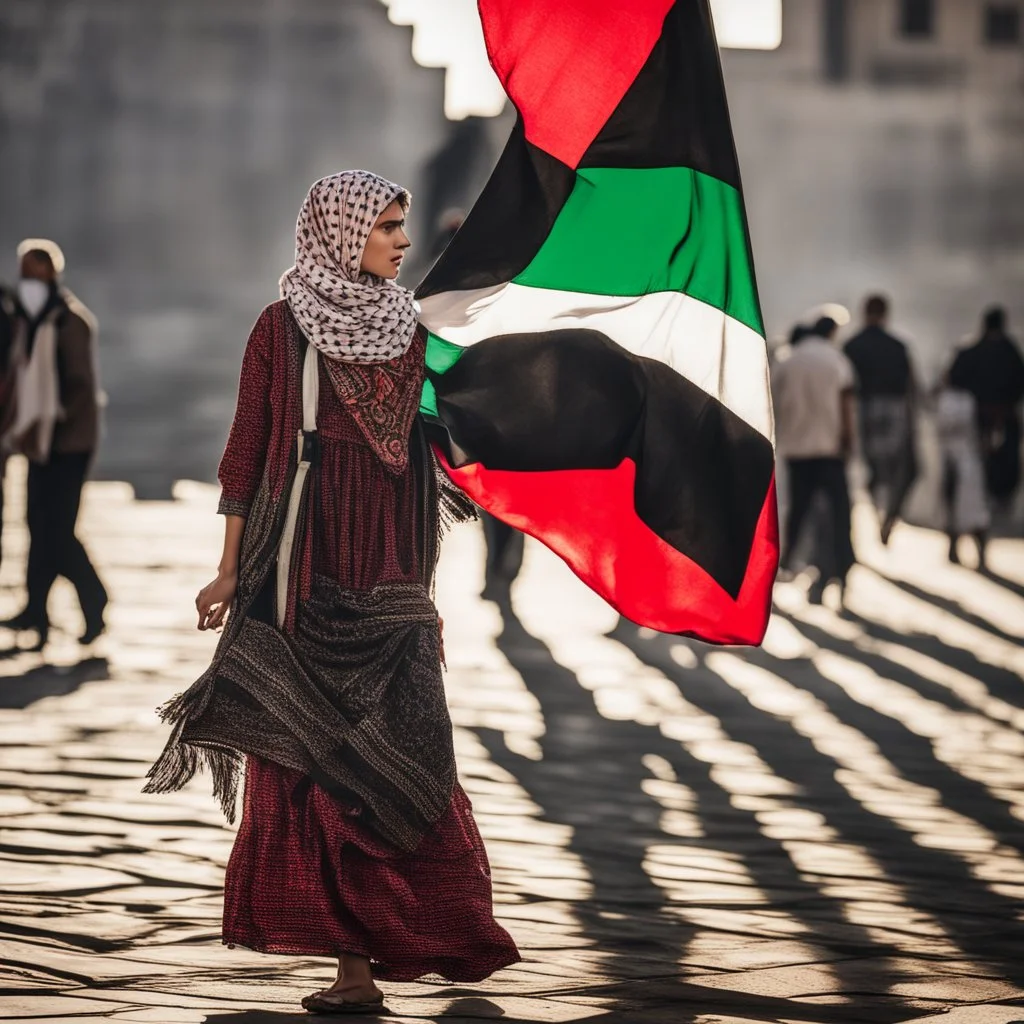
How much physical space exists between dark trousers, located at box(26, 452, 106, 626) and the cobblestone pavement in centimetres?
25

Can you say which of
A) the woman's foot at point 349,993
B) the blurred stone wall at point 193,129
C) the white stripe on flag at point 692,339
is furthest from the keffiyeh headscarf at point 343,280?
the blurred stone wall at point 193,129

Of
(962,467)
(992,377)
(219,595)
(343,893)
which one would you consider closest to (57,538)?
(219,595)

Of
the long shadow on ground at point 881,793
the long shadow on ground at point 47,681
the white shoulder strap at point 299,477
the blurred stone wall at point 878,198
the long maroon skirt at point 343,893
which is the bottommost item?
the long shadow on ground at point 881,793

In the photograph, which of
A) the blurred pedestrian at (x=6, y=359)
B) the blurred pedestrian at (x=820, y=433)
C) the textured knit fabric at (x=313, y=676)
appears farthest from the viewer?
the blurred pedestrian at (x=820, y=433)

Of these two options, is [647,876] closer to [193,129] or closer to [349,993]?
[349,993]

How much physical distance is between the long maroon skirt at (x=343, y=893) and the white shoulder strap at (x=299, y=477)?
38 centimetres

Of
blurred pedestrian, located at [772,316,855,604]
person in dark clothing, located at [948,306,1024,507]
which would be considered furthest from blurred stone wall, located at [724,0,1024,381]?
blurred pedestrian, located at [772,316,855,604]

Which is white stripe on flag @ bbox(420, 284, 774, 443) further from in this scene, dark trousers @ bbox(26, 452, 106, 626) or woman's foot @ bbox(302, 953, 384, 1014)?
dark trousers @ bbox(26, 452, 106, 626)

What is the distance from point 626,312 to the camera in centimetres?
611

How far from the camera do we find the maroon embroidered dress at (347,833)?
5133 millimetres

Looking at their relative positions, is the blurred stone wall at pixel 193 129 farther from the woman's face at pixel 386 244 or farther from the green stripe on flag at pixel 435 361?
the woman's face at pixel 386 244

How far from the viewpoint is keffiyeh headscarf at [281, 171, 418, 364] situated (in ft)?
17.2

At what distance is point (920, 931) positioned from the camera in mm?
6184

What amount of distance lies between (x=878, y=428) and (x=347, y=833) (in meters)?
12.7
